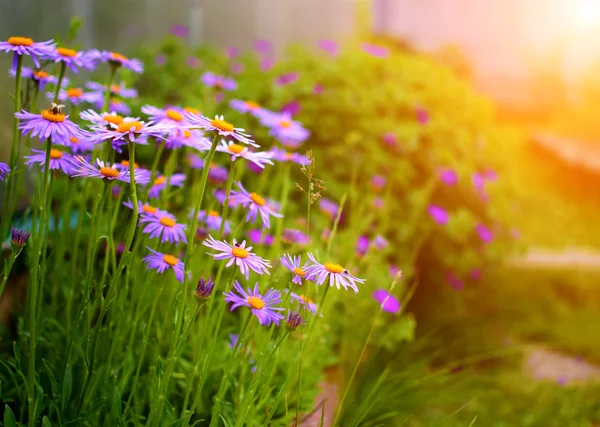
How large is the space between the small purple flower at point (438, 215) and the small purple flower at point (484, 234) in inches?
7.5

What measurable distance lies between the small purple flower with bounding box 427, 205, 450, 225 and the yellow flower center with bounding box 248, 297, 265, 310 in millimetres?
1840

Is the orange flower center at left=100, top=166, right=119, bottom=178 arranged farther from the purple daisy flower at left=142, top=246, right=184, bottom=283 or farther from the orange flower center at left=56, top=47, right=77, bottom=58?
the orange flower center at left=56, top=47, right=77, bottom=58

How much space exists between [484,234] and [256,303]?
208 centimetres

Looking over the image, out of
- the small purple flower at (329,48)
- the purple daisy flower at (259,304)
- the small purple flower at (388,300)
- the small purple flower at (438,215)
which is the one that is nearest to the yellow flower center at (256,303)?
the purple daisy flower at (259,304)

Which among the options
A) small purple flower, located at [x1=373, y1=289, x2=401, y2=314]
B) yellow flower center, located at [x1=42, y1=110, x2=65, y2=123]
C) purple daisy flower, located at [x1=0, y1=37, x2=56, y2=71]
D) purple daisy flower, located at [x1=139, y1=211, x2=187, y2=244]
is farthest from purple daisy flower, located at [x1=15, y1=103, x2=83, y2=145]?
small purple flower, located at [x1=373, y1=289, x2=401, y2=314]

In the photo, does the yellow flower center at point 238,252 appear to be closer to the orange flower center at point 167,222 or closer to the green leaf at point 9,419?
the orange flower center at point 167,222

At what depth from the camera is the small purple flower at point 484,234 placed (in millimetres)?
2885

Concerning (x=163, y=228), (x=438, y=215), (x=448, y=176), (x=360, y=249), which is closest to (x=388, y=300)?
(x=360, y=249)

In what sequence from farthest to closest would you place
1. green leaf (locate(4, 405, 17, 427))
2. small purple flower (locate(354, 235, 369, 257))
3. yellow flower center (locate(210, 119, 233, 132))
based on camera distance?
small purple flower (locate(354, 235, 369, 257)) < green leaf (locate(4, 405, 17, 427)) < yellow flower center (locate(210, 119, 233, 132))

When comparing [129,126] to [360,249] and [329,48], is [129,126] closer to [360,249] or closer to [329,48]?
[360,249]

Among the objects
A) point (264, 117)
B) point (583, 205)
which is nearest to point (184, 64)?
point (264, 117)

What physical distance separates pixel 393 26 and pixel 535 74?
1.92 metres

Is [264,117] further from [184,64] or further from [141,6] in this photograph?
[141,6]

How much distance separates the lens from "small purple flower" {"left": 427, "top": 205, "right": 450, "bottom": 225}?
2742mm
